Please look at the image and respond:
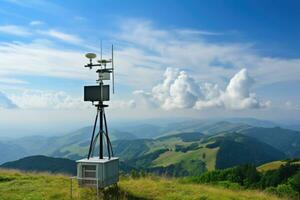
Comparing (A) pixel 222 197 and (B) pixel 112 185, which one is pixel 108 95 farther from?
(A) pixel 222 197

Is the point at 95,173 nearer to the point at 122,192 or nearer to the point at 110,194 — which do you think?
the point at 110,194

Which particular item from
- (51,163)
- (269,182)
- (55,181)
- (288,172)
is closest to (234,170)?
(269,182)

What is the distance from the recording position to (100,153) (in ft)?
50.9

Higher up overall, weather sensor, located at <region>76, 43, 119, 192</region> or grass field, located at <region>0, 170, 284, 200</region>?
weather sensor, located at <region>76, 43, 119, 192</region>

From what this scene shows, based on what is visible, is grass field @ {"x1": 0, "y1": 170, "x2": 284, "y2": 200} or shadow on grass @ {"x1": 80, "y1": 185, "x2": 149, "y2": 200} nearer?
shadow on grass @ {"x1": 80, "y1": 185, "x2": 149, "y2": 200}

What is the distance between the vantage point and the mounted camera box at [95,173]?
47.9 feet

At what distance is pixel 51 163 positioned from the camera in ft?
609

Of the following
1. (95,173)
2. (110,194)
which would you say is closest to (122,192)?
(110,194)

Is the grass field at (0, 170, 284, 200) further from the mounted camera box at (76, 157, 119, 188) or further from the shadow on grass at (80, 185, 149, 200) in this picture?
the mounted camera box at (76, 157, 119, 188)

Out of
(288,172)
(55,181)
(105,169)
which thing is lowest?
(288,172)

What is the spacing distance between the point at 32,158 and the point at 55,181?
630 feet

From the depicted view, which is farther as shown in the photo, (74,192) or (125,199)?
(74,192)

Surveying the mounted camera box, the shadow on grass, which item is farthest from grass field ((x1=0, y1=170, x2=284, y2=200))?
the mounted camera box

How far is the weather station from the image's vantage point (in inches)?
577
